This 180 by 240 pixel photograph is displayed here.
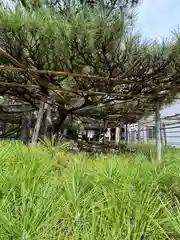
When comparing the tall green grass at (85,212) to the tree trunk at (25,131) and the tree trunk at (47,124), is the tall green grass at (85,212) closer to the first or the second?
the tree trunk at (47,124)

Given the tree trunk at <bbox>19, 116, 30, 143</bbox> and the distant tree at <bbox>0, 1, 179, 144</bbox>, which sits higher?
the distant tree at <bbox>0, 1, 179, 144</bbox>

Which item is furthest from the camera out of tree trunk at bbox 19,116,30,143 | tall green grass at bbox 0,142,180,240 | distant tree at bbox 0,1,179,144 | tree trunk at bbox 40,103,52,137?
tree trunk at bbox 19,116,30,143

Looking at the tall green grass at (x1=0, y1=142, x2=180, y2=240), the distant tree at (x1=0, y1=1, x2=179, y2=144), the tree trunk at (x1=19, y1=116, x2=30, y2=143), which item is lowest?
the tall green grass at (x1=0, y1=142, x2=180, y2=240)

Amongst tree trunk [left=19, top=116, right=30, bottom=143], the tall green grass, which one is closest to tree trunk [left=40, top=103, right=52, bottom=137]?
tree trunk [left=19, top=116, right=30, bottom=143]

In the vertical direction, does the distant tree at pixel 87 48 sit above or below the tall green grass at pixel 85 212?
above

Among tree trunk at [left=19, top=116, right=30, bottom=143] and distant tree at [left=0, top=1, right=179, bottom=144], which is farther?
tree trunk at [left=19, top=116, right=30, bottom=143]

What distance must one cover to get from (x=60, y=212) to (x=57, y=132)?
611cm

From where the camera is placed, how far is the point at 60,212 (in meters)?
1.22

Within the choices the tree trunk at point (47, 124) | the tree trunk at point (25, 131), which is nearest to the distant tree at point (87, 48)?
A: the tree trunk at point (47, 124)

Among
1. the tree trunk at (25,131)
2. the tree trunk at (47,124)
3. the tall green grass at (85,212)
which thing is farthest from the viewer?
the tree trunk at (25,131)

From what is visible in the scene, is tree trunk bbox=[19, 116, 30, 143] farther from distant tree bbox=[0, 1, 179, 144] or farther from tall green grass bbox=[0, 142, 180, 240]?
tall green grass bbox=[0, 142, 180, 240]

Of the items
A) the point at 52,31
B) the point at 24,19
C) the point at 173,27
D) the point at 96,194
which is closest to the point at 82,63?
the point at 52,31

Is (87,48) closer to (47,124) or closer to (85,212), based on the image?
(85,212)

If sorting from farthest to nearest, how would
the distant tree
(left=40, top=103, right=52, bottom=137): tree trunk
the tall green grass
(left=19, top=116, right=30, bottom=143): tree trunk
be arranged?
(left=19, top=116, right=30, bottom=143): tree trunk < (left=40, top=103, right=52, bottom=137): tree trunk < the distant tree < the tall green grass
